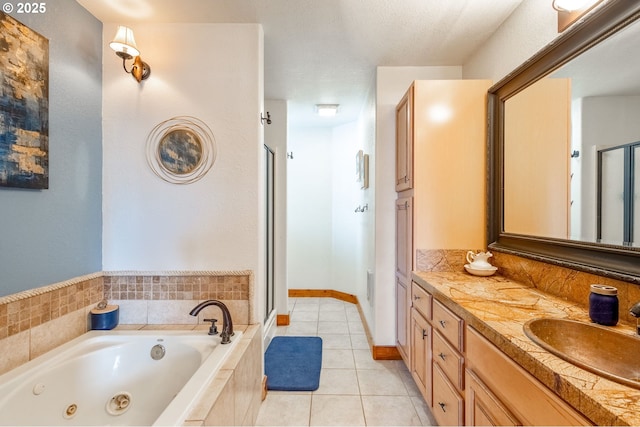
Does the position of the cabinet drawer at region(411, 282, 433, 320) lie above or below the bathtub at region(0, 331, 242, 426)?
above

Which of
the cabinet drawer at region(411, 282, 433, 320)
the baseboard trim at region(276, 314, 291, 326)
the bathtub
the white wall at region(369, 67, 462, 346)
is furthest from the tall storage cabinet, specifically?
the baseboard trim at region(276, 314, 291, 326)

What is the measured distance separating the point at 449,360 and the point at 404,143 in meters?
1.45

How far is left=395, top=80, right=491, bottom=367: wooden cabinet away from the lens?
1877mm

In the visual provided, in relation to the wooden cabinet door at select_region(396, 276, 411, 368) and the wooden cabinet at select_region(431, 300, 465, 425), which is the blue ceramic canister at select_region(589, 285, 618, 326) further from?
the wooden cabinet door at select_region(396, 276, 411, 368)

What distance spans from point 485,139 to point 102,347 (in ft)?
8.72

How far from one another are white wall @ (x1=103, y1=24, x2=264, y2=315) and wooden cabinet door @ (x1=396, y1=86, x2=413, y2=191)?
105cm

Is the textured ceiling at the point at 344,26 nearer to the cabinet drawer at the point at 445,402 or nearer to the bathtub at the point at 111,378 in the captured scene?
the bathtub at the point at 111,378

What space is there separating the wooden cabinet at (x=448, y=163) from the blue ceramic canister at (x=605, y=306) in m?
0.91

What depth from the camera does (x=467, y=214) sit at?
189 centimetres

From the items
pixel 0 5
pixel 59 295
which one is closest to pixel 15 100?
pixel 0 5

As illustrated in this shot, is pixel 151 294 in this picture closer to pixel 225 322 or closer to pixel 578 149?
pixel 225 322

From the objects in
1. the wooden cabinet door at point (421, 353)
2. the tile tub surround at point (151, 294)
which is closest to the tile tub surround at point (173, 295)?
the tile tub surround at point (151, 294)

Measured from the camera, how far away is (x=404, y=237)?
212 centimetres

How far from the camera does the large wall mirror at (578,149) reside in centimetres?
105
